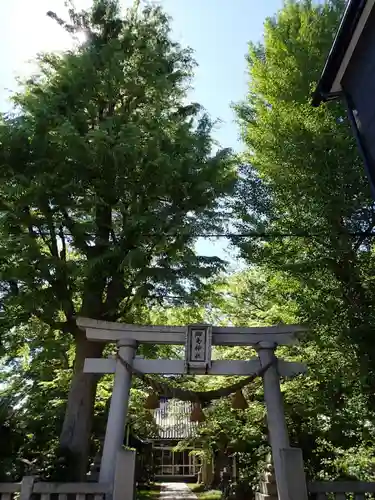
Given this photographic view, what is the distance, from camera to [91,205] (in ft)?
24.0

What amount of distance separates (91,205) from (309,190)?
425 centimetres

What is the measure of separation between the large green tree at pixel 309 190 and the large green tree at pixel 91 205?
1.06 meters

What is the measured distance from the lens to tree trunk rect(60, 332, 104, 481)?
21.6ft

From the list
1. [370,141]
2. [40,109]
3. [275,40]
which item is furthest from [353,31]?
[40,109]

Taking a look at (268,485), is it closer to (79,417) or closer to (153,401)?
(153,401)

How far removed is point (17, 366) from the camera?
10.9 metres

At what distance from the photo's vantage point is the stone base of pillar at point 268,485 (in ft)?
29.1

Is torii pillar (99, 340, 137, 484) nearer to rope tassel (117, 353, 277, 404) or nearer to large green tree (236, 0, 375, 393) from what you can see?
rope tassel (117, 353, 277, 404)

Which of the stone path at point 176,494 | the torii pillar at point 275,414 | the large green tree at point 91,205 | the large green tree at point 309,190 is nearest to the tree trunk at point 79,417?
the large green tree at point 91,205

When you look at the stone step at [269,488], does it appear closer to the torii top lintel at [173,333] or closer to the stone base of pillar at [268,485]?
the stone base of pillar at [268,485]

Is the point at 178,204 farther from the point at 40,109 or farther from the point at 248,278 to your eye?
the point at 248,278

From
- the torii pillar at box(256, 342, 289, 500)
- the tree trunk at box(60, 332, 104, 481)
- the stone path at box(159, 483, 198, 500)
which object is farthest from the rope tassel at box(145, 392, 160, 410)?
the stone path at box(159, 483, 198, 500)

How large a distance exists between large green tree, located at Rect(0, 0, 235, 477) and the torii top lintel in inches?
41.7

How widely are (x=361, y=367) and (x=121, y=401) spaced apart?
394 centimetres
